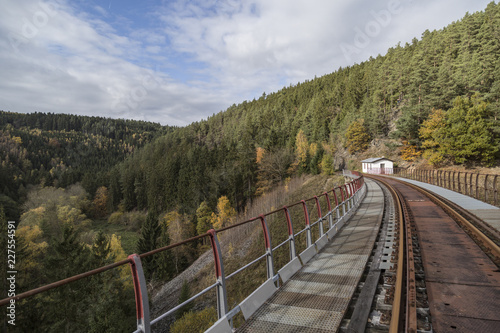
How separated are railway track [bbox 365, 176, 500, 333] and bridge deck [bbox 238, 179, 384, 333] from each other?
32.0 inches

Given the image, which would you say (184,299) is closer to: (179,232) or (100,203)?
(179,232)

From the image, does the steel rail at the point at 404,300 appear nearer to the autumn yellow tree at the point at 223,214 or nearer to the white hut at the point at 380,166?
the autumn yellow tree at the point at 223,214

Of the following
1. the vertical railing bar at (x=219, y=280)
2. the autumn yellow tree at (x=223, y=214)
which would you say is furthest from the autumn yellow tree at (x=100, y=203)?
the vertical railing bar at (x=219, y=280)

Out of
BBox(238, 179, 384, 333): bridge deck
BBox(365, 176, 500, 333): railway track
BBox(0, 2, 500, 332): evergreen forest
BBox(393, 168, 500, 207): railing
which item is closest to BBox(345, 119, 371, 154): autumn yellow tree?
BBox(0, 2, 500, 332): evergreen forest

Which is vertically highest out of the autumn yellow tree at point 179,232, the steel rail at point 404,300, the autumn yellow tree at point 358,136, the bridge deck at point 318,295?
the autumn yellow tree at point 358,136

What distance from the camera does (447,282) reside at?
505 centimetres

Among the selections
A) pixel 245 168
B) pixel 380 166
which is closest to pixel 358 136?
pixel 380 166

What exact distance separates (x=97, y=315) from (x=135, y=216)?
6918 centimetres

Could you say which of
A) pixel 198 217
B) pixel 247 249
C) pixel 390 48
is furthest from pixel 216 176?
pixel 390 48

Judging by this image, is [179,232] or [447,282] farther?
[179,232]

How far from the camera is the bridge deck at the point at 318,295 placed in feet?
12.7

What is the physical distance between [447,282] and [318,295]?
2639 mm

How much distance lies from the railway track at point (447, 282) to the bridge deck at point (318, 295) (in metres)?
0.81

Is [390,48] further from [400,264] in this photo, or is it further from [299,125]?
[400,264]
